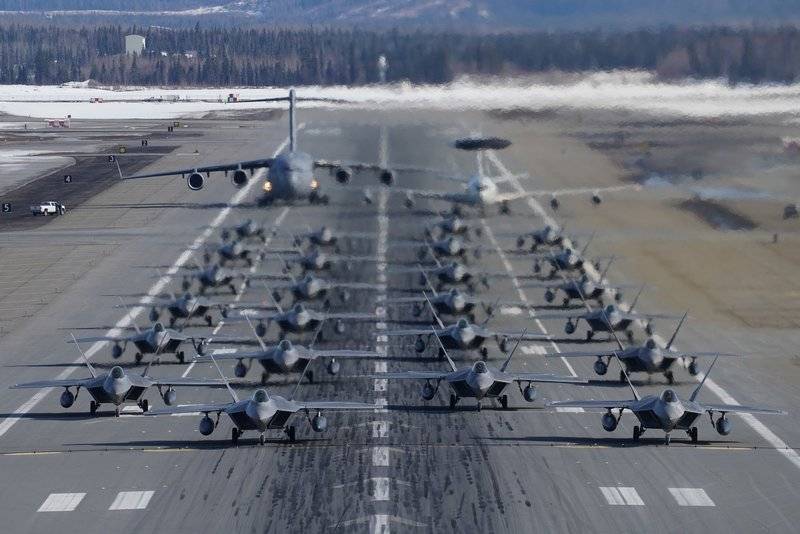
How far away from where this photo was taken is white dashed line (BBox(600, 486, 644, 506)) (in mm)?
51188

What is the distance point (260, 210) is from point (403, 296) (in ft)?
119

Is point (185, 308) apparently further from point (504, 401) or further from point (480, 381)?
point (480, 381)

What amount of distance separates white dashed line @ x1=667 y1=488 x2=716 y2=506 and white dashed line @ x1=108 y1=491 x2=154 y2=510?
716 inches

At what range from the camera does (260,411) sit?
55.9 metres

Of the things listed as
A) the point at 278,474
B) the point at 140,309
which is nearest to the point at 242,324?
the point at 140,309

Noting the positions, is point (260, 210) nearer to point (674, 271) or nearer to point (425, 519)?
point (674, 271)

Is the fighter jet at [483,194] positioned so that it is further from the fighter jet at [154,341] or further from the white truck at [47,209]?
the fighter jet at [154,341]

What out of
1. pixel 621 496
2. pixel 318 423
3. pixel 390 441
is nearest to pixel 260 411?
pixel 318 423

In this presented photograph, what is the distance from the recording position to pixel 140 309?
85125 millimetres

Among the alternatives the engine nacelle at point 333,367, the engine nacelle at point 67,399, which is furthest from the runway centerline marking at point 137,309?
the engine nacelle at point 333,367

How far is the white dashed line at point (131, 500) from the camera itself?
50562 millimetres

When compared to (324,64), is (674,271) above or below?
below

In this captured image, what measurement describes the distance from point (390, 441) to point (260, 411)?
5.67 m

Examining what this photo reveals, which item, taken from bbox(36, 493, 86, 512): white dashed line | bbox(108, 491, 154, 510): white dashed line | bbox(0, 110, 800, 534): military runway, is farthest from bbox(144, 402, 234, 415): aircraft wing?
bbox(36, 493, 86, 512): white dashed line
